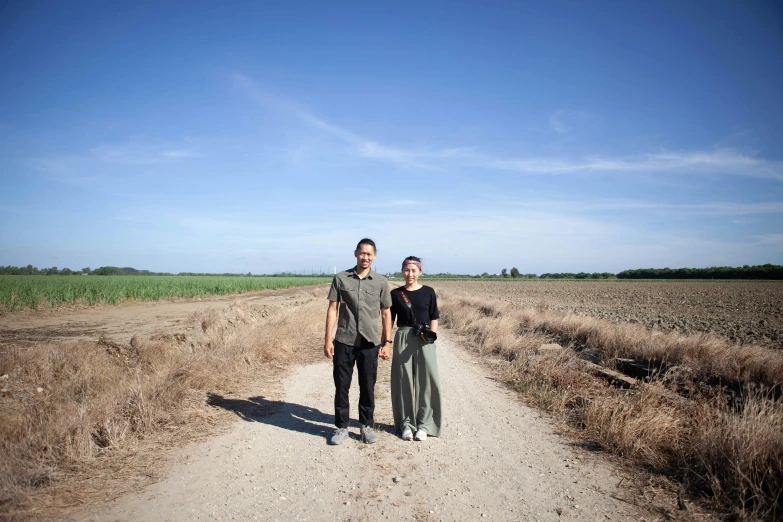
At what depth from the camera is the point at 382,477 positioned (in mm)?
3643

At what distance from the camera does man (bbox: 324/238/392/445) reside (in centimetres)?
452

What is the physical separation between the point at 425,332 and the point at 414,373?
55 cm

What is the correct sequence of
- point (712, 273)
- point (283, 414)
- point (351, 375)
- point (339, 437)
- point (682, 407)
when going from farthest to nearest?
point (712, 273) < point (283, 414) < point (682, 407) < point (351, 375) < point (339, 437)

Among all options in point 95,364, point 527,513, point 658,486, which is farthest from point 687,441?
point 95,364

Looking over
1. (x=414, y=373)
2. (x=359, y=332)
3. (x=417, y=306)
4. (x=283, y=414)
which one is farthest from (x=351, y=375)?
(x=283, y=414)

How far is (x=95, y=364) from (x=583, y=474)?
7.60 m

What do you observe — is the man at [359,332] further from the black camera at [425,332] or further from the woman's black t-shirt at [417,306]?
the black camera at [425,332]

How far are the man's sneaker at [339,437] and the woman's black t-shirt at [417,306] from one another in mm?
1383

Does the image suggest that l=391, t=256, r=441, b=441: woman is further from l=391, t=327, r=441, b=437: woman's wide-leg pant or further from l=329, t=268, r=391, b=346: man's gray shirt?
l=329, t=268, r=391, b=346: man's gray shirt

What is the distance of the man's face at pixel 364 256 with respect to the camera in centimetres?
459

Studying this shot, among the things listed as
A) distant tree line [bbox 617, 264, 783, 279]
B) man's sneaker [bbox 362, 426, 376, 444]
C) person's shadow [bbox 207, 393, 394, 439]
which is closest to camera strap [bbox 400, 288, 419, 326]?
man's sneaker [bbox 362, 426, 376, 444]

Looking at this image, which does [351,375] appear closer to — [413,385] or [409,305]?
[413,385]

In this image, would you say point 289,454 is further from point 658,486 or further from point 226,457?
point 658,486

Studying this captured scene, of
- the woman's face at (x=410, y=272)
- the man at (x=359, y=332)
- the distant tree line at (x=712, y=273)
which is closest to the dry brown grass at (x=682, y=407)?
the man at (x=359, y=332)
